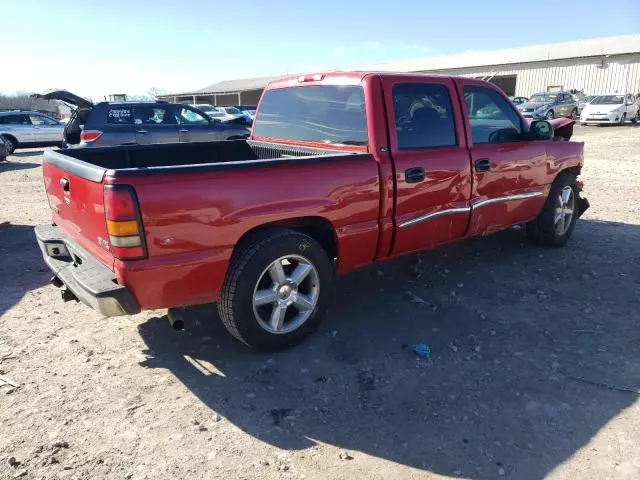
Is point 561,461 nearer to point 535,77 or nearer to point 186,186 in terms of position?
point 186,186

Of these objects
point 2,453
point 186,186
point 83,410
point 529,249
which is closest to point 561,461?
point 186,186

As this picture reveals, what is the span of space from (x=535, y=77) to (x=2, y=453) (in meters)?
44.6

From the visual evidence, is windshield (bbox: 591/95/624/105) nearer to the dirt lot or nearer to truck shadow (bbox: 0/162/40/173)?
the dirt lot

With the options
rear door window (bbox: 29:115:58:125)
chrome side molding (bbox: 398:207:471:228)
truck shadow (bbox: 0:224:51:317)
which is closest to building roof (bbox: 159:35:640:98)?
rear door window (bbox: 29:115:58:125)

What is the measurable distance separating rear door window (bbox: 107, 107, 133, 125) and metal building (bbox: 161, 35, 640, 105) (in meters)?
26.6

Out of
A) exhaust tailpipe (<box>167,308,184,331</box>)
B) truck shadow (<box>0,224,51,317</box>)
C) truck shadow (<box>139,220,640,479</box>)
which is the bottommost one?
truck shadow (<box>139,220,640,479</box>)

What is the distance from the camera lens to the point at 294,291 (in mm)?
3586

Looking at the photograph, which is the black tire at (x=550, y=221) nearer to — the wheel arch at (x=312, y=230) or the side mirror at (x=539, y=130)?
the side mirror at (x=539, y=130)

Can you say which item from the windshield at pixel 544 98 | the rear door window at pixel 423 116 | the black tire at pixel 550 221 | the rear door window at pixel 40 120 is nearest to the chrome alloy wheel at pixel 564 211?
the black tire at pixel 550 221

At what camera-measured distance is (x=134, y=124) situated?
440 inches

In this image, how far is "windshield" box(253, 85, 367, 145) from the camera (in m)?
3.98

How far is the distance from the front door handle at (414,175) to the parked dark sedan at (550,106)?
2341 centimetres

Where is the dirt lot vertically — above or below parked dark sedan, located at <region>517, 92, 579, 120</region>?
Result: below

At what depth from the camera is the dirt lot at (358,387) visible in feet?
8.52
